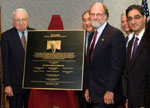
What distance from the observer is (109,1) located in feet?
22.5

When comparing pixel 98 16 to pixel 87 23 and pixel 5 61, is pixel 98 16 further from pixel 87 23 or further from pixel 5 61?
pixel 5 61

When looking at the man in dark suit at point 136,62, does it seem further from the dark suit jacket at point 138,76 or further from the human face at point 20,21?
the human face at point 20,21

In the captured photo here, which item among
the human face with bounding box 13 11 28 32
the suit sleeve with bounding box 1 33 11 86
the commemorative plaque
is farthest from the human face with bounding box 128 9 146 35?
the suit sleeve with bounding box 1 33 11 86

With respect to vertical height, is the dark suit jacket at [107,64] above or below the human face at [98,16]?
below

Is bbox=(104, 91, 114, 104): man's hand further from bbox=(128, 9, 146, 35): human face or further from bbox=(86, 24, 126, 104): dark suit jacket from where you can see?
bbox=(128, 9, 146, 35): human face

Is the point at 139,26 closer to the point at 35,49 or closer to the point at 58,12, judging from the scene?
the point at 35,49

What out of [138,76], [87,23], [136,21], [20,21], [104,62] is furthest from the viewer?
[87,23]

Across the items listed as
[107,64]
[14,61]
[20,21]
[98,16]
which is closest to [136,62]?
[107,64]

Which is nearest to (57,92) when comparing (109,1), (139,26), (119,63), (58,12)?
(119,63)

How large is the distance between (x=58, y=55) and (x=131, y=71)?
1.23 metres

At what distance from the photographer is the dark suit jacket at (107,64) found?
3.36 m

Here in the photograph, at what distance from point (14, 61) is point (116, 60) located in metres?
1.87

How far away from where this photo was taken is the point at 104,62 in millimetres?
3461

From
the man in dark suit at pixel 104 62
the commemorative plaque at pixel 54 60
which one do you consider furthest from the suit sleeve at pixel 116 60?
the commemorative plaque at pixel 54 60
